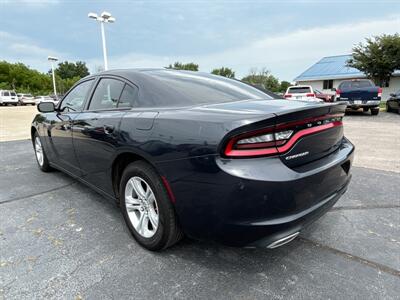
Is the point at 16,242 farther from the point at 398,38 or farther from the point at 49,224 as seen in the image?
the point at 398,38

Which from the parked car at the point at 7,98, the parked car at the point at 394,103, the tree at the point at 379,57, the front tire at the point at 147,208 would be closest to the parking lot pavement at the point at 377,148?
the front tire at the point at 147,208

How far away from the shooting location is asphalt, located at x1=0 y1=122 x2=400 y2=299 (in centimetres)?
182

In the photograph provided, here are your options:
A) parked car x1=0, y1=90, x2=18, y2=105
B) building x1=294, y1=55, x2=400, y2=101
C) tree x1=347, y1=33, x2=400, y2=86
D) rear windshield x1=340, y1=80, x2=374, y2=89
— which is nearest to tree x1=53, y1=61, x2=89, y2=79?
parked car x1=0, y1=90, x2=18, y2=105

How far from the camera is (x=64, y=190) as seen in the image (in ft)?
12.0

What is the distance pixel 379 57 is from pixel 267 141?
86.8ft

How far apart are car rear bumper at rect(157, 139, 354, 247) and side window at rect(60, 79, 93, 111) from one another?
6.17ft

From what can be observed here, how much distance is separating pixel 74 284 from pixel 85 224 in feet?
2.99

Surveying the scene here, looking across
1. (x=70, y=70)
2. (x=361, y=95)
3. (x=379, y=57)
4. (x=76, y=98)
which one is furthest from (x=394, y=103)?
(x=70, y=70)

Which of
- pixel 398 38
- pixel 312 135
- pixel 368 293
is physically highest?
pixel 398 38

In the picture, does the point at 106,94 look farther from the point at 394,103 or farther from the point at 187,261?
the point at 394,103

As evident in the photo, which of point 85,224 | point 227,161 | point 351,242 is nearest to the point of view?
point 227,161

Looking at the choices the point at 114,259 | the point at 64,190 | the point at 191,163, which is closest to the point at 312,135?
the point at 191,163

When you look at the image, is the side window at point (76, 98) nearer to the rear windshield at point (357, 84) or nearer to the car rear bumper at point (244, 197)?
the car rear bumper at point (244, 197)

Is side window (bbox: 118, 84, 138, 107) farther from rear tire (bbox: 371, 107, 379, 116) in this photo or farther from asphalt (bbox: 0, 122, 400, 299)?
rear tire (bbox: 371, 107, 379, 116)
